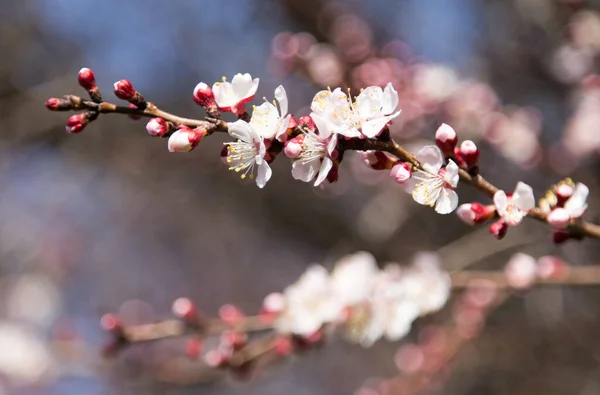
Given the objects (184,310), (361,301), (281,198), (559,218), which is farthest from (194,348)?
(281,198)

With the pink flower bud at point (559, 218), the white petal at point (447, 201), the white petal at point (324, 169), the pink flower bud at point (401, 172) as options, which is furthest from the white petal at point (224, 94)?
the pink flower bud at point (559, 218)

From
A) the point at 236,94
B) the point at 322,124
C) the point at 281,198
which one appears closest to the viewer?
the point at 322,124

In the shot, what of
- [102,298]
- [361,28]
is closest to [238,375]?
[361,28]

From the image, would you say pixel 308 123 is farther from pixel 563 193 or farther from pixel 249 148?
pixel 563 193

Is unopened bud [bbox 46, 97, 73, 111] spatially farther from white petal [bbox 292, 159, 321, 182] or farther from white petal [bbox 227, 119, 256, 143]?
white petal [bbox 292, 159, 321, 182]

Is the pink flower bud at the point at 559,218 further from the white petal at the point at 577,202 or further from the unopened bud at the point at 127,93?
the unopened bud at the point at 127,93

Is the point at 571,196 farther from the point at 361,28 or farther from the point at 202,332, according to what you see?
the point at 361,28

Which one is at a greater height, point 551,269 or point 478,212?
point 478,212
